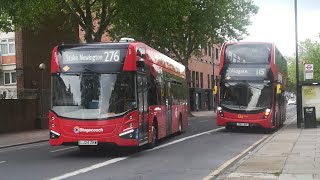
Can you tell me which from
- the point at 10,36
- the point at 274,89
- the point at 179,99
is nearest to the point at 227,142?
the point at 179,99

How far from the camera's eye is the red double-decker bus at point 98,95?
1428 centimetres

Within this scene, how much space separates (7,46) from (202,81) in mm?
41742

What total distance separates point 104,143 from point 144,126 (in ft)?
5.30

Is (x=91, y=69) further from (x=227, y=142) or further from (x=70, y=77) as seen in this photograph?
(x=227, y=142)

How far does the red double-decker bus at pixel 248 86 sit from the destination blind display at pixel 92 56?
34.8ft

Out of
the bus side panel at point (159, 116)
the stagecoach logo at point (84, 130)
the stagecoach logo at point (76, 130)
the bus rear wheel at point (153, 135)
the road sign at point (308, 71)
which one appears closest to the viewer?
the stagecoach logo at point (84, 130)

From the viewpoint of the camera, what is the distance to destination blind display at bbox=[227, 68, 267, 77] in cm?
2395

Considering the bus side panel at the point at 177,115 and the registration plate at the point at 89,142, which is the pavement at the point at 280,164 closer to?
the registration plate at the point at 89,142

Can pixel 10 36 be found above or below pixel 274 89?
above

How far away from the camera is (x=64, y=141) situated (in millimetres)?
14461

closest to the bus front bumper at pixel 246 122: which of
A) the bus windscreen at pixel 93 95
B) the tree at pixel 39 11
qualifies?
the tree at pixel 39 11

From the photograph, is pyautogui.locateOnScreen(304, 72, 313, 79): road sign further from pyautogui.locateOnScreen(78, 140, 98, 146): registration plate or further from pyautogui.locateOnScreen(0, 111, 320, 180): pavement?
pyautogui.locateOnScreen(78, 140, 98, 146): registration plate

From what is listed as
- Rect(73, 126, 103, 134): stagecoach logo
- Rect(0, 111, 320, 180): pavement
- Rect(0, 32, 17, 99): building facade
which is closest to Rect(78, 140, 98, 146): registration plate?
Rect(73, 126, 103, 134): stagecoach logo

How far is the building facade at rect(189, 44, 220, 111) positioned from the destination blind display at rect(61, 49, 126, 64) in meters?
53.2
